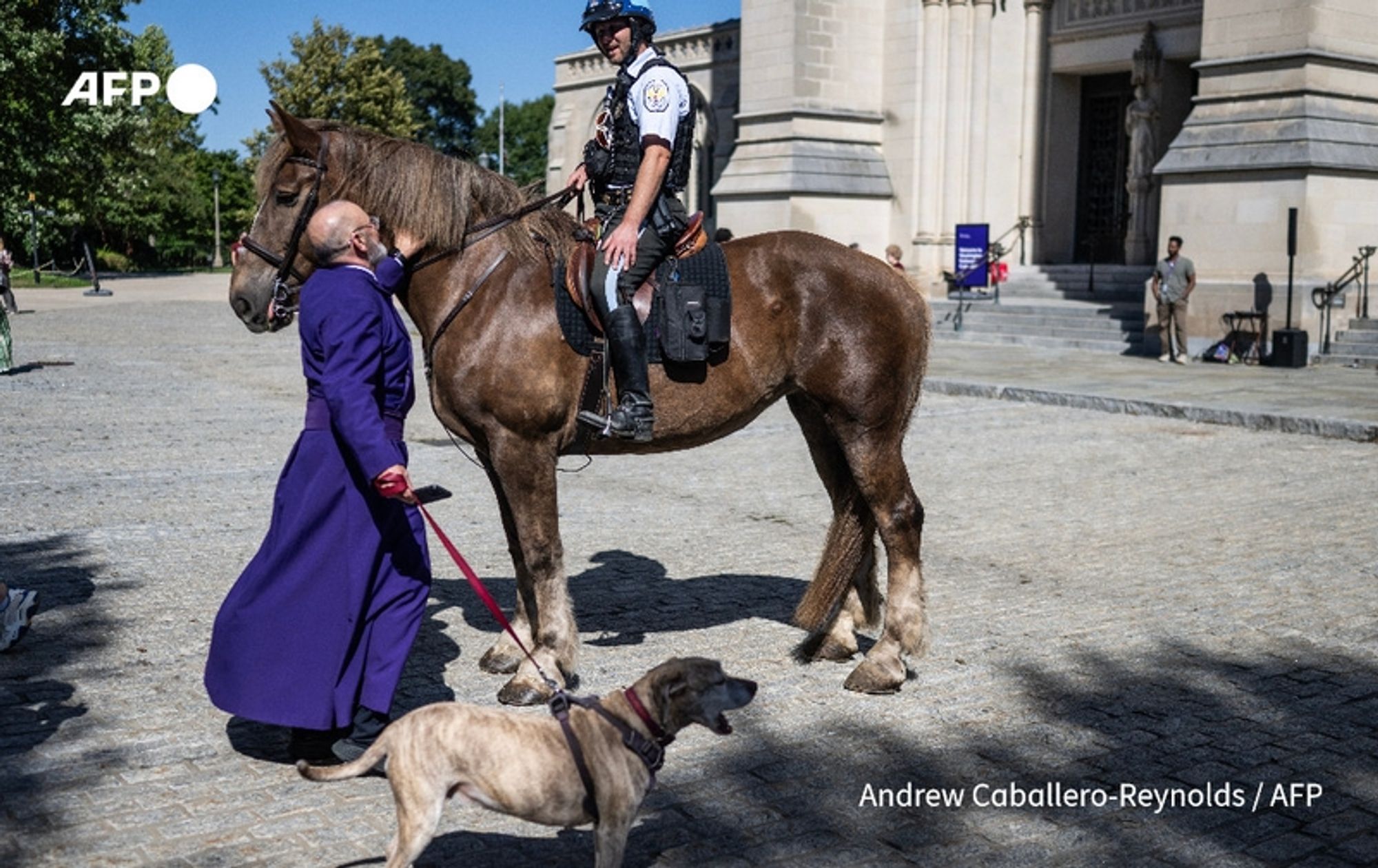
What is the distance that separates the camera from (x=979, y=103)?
102 feet

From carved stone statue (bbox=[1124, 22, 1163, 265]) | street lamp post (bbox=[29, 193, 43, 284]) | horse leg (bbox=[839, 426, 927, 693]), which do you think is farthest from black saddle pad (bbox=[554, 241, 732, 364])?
street lamp post (bbox=[29, 193, 43, 284])

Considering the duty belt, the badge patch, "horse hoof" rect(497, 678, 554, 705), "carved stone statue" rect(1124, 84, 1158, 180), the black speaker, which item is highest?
"carved stone statue" rect(1124, 84, 1158, 180)

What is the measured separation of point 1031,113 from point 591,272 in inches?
1081

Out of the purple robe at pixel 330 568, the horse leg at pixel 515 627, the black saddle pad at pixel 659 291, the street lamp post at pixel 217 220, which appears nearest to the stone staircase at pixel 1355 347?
the black saddle pad at pixel 659 291

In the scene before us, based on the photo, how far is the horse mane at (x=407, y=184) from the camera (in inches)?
226

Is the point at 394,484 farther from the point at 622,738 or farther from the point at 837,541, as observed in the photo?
the point at 837,541

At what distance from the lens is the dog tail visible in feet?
12.6

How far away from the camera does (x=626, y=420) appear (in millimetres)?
5992

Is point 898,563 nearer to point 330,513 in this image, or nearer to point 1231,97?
point 330,513

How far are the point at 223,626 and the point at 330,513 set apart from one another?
56cm

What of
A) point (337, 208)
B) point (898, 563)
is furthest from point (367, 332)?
point (898, 563)

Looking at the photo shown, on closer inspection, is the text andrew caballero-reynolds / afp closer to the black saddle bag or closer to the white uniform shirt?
the black saddle bag

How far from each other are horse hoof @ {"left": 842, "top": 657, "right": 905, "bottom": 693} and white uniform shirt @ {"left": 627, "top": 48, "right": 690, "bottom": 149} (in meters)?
2.43

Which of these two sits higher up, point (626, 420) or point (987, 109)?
point (987, 109)
